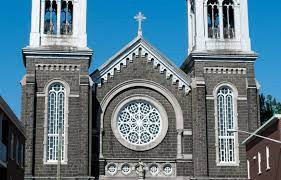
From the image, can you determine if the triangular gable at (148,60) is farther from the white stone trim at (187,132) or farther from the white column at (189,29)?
the white column at (189,29)

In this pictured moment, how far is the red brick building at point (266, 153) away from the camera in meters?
36.3

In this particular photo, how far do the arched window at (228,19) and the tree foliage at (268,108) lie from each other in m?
18.5

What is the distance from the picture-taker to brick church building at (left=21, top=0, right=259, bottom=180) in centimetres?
4684

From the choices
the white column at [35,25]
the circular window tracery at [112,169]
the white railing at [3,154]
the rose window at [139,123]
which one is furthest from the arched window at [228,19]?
the white railing at [3,154]

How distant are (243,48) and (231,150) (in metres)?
7.55

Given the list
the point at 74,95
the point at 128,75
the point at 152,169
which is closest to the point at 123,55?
the point at 128,75

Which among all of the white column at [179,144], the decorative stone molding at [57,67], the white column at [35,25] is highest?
the white column at [35,25]

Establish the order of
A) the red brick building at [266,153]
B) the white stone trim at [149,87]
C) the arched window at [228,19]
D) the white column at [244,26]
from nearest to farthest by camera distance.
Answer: the red brick building at [266,153], the white stone trim at [149,87], the white column at [244,26], the arched window at [228,19]

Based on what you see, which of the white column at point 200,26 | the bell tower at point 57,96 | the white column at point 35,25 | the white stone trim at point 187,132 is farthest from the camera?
the white column at point 200,26

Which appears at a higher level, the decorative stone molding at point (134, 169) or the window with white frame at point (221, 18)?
the window with white frame at point (221, 18)

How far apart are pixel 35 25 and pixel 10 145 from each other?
1225 centimetres

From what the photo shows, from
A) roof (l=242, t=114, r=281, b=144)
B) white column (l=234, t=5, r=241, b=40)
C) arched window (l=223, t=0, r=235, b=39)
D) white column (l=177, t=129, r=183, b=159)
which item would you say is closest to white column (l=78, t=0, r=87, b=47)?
white column (l=177, t=129, r=183, b=159)

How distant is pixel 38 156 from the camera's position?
4638cm

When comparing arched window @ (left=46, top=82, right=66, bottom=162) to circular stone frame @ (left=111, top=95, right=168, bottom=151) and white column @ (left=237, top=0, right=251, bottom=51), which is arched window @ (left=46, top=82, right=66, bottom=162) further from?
white column @ (left=237, top=0, right=251, bottom=51)
